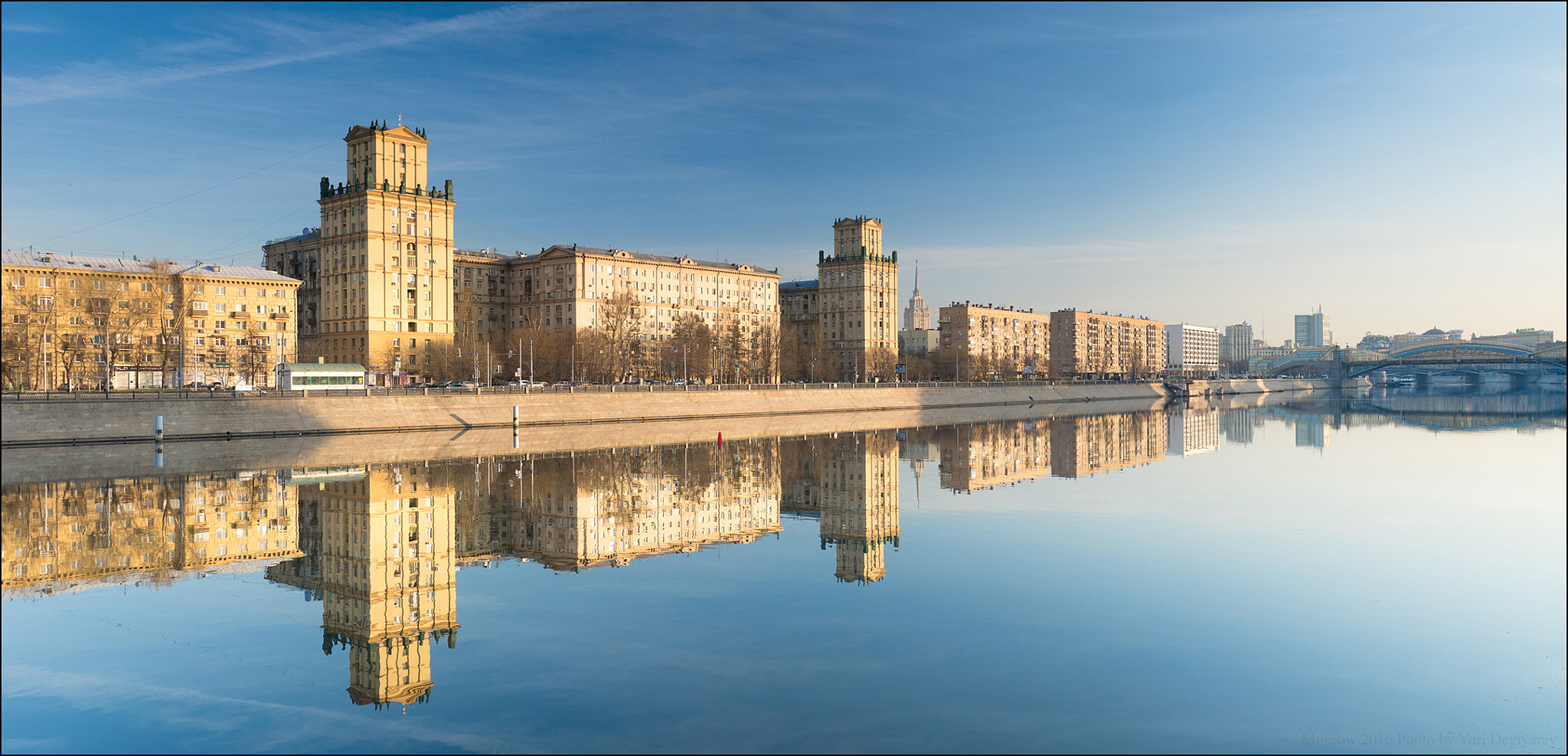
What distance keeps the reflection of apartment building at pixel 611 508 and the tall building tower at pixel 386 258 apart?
60550mm

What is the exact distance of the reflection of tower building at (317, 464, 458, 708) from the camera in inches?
569

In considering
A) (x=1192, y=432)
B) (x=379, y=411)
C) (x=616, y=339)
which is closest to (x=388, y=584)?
(x=379, y=411)

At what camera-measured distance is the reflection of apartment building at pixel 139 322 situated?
3046 inches

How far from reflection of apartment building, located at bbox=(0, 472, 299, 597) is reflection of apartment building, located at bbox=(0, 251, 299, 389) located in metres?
45.6

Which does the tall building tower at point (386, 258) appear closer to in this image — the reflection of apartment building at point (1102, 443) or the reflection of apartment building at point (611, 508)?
the reflection of apartment building at point (611, 508)

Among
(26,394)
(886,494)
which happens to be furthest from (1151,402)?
(26,394)

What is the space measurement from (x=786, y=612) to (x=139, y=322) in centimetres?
8685

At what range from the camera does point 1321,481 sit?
1545 inches

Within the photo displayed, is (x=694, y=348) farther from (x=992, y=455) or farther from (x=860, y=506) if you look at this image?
(x=860, y=506)

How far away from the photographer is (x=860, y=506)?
33.0m

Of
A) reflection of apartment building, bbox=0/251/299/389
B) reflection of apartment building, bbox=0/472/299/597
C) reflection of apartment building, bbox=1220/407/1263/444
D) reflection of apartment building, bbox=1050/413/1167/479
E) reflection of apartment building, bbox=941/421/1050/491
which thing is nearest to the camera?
reflection of apartment building, bbox=0/472/299/597

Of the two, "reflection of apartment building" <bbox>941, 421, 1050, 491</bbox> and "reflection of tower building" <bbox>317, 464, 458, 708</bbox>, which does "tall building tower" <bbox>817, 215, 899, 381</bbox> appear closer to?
"reflection of apartment building" <bbox>941, 421, 1050, 491</bbox>

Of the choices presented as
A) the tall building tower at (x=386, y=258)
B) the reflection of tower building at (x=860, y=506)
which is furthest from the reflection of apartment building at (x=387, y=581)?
the tall building tower at (x=386, y=258)

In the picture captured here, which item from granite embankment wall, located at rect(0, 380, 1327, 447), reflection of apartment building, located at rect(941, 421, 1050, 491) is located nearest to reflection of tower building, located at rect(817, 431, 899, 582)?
reflection of apartment building, located at rect(941, 421, 1050, 491)
